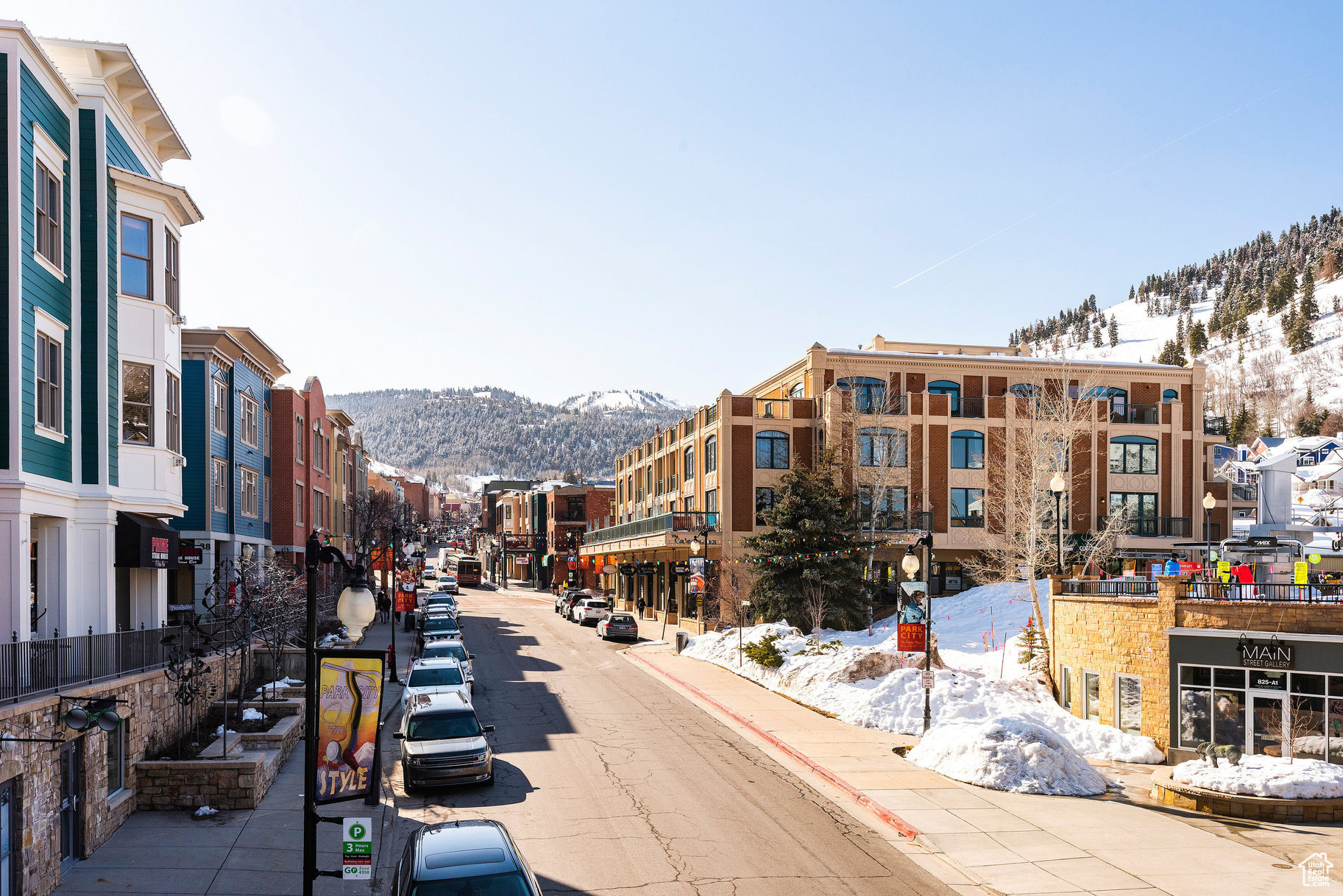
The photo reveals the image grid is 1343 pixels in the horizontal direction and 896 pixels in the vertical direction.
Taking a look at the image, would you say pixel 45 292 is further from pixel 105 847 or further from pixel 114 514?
pixel 105 847

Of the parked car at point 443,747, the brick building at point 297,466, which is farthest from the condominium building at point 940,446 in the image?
the parked car at point 443,747

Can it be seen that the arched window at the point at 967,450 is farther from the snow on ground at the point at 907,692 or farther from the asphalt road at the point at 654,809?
the asphalt road at the point at 654,809

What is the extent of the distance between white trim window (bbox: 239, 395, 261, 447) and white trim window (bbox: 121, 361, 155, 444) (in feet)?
59.6

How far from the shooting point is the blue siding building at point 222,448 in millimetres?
34906

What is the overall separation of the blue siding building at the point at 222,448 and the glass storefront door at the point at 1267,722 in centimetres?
2887

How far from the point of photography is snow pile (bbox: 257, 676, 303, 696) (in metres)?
25.1

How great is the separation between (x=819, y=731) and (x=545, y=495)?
3301 inches

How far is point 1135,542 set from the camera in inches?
2159

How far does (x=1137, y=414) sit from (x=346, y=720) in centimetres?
5432

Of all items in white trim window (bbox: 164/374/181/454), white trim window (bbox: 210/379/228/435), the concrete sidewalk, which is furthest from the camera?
white trim window (bbox: 210/379/228/435)

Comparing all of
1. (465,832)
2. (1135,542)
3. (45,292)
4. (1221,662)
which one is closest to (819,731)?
(1221,662)

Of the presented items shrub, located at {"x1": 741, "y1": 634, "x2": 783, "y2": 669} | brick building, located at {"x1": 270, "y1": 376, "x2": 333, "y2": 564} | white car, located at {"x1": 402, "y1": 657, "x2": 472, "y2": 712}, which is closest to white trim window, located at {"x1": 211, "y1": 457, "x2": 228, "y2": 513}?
brick building, located at {"x1": 270, "y1": 376, "x2": 333, "y2": 564}

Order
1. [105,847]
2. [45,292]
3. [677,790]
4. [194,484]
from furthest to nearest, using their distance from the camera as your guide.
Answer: [194,484], [677,790], [45,292], [105,847]

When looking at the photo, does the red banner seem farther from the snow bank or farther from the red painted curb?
the red painted curb
